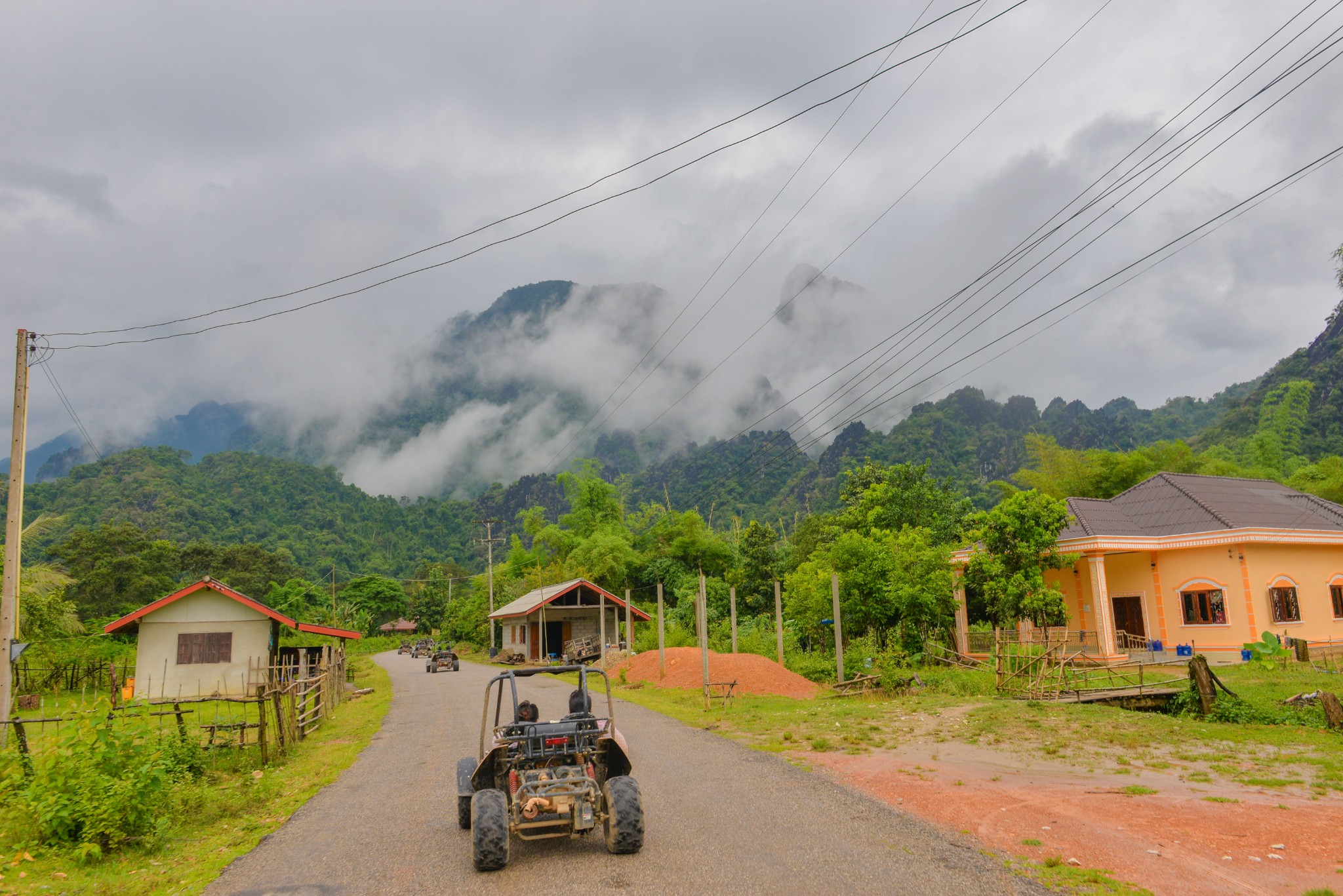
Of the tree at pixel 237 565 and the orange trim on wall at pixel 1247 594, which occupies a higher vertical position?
the tree at pixel 237 565

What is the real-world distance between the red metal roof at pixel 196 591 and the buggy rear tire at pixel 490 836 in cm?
1902

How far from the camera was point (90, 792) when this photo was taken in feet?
25.5

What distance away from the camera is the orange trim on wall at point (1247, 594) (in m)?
24.1

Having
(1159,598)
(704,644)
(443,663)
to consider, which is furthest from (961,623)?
(443,663)

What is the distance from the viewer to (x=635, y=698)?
2142 centimetres

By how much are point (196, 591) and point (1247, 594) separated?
1300 inches

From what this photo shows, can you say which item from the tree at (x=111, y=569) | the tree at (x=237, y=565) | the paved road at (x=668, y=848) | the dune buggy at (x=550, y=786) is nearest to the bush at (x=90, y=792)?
the paved road at (x=668, y=848)

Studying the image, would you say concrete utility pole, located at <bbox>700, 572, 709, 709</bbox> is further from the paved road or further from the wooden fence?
the wooden fence

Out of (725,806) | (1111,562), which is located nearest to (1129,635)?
(1111,562)

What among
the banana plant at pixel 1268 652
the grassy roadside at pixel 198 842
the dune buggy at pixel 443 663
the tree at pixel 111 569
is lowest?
the dune buggy at pixel 443 663

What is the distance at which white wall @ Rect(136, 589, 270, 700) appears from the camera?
922 inches

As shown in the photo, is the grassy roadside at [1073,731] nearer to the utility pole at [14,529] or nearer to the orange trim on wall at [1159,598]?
the orange trim on wall at [1159,598]

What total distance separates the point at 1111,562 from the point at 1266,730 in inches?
648

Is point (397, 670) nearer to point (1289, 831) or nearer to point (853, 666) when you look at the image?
point (853, 666)
